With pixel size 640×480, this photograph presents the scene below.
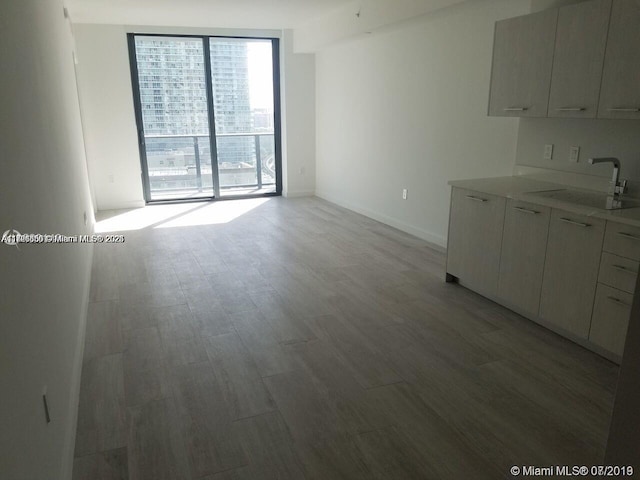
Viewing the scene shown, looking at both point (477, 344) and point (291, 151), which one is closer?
point (477, 344)

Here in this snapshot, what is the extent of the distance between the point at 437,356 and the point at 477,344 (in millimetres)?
322

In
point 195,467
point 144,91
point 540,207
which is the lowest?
point 195,467

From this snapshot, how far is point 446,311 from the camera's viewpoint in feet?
11.5

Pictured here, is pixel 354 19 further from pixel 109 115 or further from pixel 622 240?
pixel 622 240

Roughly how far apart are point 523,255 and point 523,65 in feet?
4.40

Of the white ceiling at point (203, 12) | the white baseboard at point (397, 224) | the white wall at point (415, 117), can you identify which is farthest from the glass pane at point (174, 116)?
the white baseboard at point (397, 224)

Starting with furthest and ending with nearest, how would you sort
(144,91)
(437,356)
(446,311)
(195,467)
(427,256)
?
(144,91) < (427,256) < (446,311) < (437,356) < (195,467)

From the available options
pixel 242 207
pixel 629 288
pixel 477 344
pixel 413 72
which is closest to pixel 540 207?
pixel 629 288

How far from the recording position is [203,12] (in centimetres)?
593

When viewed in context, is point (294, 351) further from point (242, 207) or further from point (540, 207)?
point (242, 207)

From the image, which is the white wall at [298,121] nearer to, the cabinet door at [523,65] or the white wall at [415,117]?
the white wall at [415,117]

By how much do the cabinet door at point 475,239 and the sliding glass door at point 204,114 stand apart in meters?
4.72

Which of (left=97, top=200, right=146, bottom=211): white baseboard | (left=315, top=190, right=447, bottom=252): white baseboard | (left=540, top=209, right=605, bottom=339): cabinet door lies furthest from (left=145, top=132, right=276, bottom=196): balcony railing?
(left=540, top=209, right=605, bottom=339): cabinet door

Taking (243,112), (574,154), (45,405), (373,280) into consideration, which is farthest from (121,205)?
(574,154)
